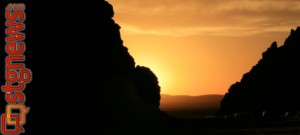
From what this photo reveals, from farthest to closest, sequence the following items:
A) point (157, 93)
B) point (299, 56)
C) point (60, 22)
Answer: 1. point (299, 56)
2. point (157, 93)
3. point (60, 22)

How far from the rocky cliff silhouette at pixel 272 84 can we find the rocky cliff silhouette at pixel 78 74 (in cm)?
5948

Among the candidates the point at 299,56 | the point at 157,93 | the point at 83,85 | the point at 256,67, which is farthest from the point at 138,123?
the point at 256,67

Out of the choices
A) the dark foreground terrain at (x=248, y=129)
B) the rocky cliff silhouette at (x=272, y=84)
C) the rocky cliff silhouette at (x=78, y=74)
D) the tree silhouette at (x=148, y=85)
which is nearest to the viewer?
the dark foreground terrain at (x=248, y=129)

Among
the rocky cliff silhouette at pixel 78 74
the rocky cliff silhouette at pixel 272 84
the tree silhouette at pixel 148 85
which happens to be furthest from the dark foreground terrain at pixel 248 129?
the rocky cliff silhouette at pixel 272 84

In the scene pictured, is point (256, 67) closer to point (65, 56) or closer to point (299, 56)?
point (299, 56)

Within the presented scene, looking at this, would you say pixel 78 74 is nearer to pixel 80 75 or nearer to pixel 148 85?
pixel 80 75

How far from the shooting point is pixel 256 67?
143 metres

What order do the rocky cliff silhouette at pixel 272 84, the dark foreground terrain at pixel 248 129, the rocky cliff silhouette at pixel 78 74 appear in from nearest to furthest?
1. the dark foreground terrain at pixel 248 129
2. the rocky cliff silhouette at pixel 78 74
3. the rocky cliff silhouette at pixel 272 84

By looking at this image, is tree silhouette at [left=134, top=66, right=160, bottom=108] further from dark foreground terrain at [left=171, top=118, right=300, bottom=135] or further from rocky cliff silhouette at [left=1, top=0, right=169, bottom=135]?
dark foreground terrain at [left=171, top=118, right=300, bottom=135]

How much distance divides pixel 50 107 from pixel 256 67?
104926 mm

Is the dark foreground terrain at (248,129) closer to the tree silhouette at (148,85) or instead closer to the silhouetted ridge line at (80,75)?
the silhouetted ridge line at (80,75)

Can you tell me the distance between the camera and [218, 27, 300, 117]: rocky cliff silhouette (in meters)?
113

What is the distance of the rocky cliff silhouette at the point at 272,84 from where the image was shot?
113 metres

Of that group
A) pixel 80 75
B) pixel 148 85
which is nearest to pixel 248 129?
pixel 80 75
